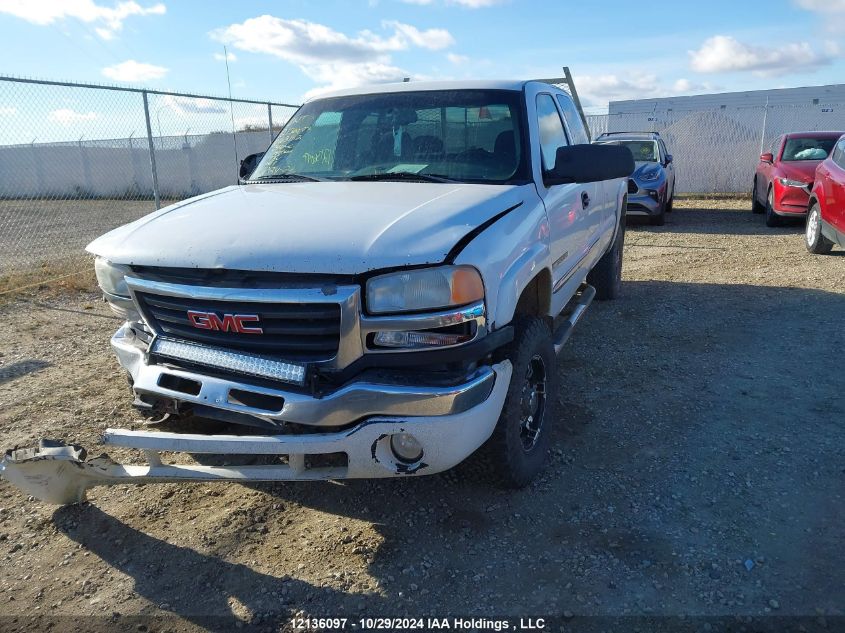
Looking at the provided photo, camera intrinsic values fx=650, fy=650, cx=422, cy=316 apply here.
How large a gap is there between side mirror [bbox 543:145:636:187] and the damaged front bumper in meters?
1.29

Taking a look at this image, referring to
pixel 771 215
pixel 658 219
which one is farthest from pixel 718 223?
pixel 658 219

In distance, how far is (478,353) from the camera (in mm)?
2508

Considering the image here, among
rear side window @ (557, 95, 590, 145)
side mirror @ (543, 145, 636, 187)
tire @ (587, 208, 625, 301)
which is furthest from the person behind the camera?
tire @ (587, 208, 625, 301)

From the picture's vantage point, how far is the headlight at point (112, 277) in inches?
115

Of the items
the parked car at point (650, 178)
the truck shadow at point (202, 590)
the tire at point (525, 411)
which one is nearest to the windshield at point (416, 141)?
the tire at point (525, 411)

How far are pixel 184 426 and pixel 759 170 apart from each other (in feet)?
43.0

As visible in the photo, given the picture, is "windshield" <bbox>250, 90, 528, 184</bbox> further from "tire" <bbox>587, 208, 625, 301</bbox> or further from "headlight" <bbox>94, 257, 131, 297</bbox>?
"tire" <bbox>587, 208, 625, 301</bbox>

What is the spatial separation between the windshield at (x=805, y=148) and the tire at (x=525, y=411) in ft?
33.8

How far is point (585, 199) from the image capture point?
4555 millimetres

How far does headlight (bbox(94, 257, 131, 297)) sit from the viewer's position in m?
2.93

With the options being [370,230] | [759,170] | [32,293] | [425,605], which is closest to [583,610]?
[425,605]

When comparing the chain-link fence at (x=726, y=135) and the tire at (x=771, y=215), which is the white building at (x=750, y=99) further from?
the tire at (x=771, y=215)

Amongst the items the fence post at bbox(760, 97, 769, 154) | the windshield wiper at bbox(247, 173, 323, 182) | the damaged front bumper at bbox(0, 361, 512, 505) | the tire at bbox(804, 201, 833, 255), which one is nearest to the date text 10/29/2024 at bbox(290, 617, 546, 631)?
the damaged front bumper at bbox(0, 361, 512, 505)

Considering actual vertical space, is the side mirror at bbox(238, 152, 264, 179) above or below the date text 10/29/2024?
above
